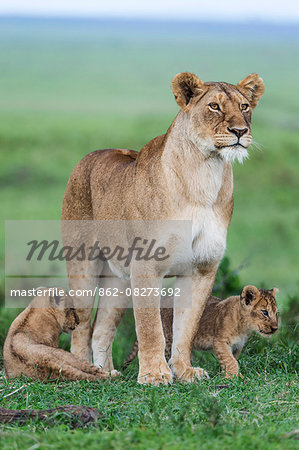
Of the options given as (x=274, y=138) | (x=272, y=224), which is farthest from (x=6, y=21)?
(x=272, y=224)

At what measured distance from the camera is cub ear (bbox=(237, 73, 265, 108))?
18.5 feet

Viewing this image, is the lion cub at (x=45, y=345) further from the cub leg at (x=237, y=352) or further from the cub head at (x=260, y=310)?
the cub head at (x=260, y=310)

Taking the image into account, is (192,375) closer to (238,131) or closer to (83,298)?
(83,298)

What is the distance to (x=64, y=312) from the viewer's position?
6.08 m

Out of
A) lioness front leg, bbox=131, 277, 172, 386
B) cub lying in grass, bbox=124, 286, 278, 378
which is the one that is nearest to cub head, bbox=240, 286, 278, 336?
cub lying in grass, bbox=124, 286, 278, 378

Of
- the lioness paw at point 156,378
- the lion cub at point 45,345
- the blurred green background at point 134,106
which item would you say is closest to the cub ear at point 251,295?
the lioness paw at point 156,378

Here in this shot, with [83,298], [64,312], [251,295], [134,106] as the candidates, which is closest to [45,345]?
[64,312]

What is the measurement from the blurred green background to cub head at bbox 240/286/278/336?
4888mm

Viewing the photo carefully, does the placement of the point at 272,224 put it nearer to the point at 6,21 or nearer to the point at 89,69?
the point at 89,69

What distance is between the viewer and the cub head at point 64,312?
6.07 m

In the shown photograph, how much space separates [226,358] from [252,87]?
1889mm

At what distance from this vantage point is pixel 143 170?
5746 mm

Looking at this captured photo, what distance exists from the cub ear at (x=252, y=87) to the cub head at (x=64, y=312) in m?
→ 1.96

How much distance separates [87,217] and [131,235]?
3.13 feet
